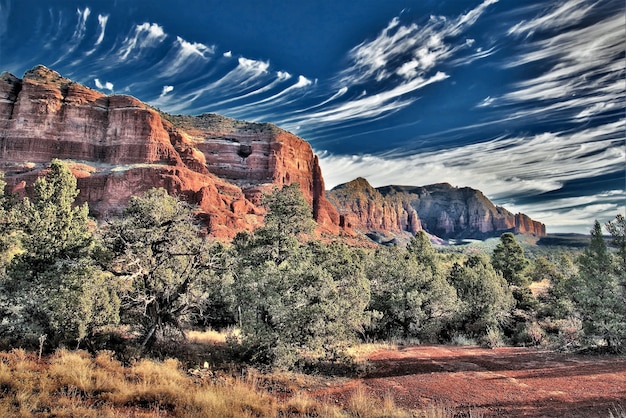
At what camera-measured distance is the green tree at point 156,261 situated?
496 inches

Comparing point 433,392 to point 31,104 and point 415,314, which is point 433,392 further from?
point 31,104

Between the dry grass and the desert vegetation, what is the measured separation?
0.04 meters

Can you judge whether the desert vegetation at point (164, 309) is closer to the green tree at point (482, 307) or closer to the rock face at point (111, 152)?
the green tree at point (482, 307)

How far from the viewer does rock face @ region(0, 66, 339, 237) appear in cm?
8150

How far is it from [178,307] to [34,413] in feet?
21.0

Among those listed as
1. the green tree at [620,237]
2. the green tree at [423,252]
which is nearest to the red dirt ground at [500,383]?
the green tree at [620,237]

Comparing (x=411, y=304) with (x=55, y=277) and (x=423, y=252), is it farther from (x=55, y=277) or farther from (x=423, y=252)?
(x=55, y=277)

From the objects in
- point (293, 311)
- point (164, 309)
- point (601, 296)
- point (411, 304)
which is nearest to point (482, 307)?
point (411, 304)

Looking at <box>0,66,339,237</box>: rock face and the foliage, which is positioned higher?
<box>0,66,339,237</box>: rock face

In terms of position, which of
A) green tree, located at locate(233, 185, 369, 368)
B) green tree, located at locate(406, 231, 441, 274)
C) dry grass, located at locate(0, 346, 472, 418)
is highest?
green tree, located at locate(406, 231, 441, 274)

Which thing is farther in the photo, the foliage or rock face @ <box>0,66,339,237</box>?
rock face @ <box>0,66,339,237</box>

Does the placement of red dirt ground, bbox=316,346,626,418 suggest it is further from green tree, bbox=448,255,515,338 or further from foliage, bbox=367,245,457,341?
green tree, bbox=448,255,515,338

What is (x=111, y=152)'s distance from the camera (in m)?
98.3

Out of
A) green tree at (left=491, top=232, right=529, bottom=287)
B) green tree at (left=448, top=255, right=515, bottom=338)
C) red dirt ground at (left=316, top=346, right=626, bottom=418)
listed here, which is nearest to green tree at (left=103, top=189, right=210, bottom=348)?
red dirt ground at (left=316, top=346, right=626, bottom=418)
